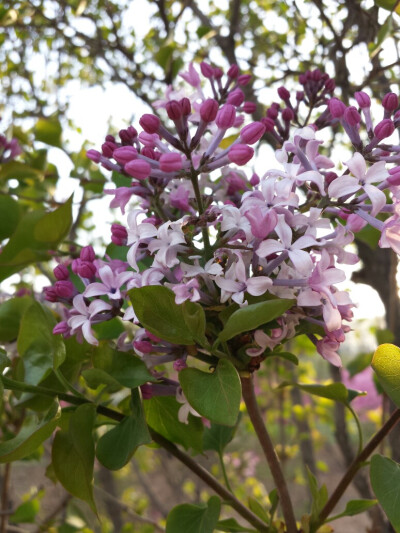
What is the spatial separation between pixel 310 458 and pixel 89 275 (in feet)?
4.16

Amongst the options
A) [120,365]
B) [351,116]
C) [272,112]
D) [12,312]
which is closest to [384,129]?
[351,116]

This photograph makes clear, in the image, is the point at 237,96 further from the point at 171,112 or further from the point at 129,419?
the point at 129,419

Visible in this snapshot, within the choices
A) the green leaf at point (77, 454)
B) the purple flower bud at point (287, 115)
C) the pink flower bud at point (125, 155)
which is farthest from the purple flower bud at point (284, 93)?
the green leaf at point (77, 454)

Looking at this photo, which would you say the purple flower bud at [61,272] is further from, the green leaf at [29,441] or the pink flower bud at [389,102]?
the pink flower bud at [389,102]

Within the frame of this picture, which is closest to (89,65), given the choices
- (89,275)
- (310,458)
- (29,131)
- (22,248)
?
(29,131)

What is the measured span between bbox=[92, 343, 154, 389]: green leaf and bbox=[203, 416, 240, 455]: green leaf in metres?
0.21

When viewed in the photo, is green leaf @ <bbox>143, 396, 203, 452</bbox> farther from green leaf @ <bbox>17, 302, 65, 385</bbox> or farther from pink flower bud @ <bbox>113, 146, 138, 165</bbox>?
pink flower bud @ <bbox>113, 146, 138, 165</bbox>

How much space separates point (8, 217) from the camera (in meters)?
0.60

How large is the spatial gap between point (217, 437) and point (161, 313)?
0.95ft

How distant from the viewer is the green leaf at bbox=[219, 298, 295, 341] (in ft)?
1.08

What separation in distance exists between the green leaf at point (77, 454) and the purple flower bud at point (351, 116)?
0.27 m

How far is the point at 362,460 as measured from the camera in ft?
1.62

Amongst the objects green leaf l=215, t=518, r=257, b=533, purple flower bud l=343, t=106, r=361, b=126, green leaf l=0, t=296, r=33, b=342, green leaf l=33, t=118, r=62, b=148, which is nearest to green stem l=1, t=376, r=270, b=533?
green leaf l=215, t=518, r=257, b=533

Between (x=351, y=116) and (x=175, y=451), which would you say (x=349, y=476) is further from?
(x=351, y=116)
